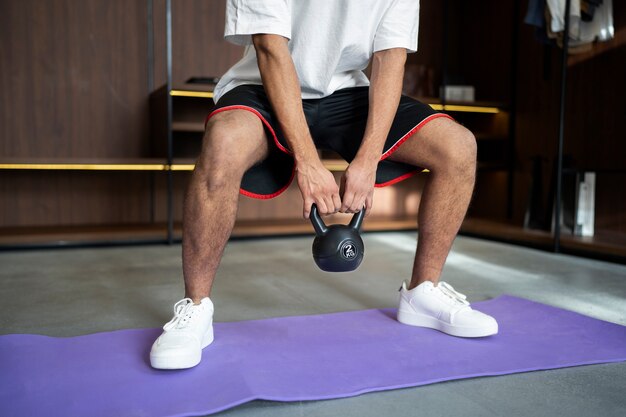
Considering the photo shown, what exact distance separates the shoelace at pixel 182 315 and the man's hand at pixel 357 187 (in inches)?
15.7

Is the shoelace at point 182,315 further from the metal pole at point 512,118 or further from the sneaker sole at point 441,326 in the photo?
the metal pole at point 512,118

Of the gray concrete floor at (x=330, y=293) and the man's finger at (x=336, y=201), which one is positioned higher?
the man's finger at (x=336, y=201)

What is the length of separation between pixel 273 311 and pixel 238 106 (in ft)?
2.14

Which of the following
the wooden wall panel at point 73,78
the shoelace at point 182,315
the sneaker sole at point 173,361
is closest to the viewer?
the sneaker sole at point 173,361

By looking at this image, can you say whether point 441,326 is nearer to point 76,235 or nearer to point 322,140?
point 322,140

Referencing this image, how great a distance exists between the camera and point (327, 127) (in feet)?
4.90

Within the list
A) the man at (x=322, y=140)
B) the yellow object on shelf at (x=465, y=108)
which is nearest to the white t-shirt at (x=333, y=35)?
the man at (x=322, y=140)

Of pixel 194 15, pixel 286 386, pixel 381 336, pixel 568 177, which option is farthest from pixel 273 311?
pixel 194 15

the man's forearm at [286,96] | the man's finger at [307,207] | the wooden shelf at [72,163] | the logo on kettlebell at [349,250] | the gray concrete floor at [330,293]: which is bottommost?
the gray concrete floor at [330,293]

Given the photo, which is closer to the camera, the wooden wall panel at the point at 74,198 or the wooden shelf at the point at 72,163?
the wooden shelf at the point at 72,163

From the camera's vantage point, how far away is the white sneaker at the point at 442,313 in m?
1.36

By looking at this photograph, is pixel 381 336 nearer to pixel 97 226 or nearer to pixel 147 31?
pixel 97 226

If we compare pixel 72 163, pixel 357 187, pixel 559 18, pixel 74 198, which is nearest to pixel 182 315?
pixel 357 187

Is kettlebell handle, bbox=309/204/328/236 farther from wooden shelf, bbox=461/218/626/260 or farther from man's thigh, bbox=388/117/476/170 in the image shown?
wooden shelf, bbox=461/218/626/260
